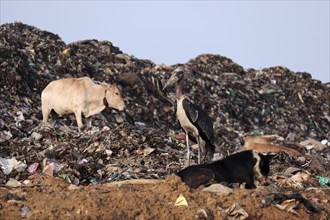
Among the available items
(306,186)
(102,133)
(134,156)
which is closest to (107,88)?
(102,133)

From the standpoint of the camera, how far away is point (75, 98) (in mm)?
14977

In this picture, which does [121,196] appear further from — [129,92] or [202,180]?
[129,92]

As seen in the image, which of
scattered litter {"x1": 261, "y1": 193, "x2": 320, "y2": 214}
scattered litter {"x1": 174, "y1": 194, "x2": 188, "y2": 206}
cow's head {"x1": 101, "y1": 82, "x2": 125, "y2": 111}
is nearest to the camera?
scattered litter {"x1": 174, "y1": 194, "x2": 188, "y2": 206}

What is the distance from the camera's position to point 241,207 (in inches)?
284

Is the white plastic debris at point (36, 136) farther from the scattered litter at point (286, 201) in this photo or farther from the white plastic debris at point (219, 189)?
the scattered litter at point (286, 201)

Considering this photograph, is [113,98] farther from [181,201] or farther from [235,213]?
[235,213]

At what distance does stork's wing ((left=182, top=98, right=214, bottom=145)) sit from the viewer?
36.8 feet

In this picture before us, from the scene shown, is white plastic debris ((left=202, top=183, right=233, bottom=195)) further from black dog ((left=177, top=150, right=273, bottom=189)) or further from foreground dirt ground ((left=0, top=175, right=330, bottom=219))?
black dog ((left=177, top=150, right=273, bottom=189))

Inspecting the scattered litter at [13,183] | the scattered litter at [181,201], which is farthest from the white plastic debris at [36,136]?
the scattered litter at [181,201]

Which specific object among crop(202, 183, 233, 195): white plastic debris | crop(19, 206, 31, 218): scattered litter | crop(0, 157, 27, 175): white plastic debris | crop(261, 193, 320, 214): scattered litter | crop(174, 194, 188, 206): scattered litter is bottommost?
crop(0, 157, 27, 175): white plastic debris

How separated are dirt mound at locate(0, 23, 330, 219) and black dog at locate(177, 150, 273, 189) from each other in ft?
1.56

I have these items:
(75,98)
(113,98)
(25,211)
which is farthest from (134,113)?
(25,211)

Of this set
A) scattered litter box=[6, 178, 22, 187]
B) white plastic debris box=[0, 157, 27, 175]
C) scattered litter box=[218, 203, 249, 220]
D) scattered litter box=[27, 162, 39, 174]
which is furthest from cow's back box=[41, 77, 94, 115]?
scattered litter box=[218, 203, 249, 220]

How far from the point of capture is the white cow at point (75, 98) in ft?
49.2
